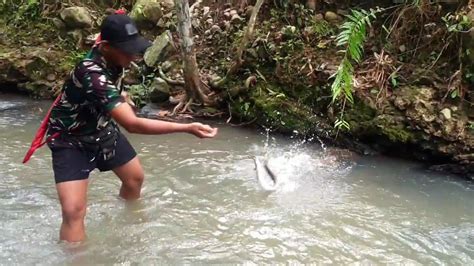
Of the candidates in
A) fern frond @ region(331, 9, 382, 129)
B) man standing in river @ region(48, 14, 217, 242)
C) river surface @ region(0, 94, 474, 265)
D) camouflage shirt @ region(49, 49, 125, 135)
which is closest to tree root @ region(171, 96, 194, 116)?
river surface @ region(0, 94, 474, 265)

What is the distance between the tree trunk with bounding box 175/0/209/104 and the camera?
20.9 feet

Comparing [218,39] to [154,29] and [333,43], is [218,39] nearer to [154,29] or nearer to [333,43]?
[154,29]

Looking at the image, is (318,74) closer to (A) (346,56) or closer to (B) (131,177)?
(A) (346,56)

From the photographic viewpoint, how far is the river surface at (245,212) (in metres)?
3.59

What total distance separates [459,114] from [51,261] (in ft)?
12.8

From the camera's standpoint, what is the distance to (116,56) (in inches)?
124

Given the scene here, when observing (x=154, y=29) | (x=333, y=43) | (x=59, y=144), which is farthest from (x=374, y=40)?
(x=59, y=144)

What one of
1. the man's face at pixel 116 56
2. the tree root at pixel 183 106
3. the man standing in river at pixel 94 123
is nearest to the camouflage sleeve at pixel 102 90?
the man standing in river at pixel 94 123

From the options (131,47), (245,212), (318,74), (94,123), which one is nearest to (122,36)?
(131,47)

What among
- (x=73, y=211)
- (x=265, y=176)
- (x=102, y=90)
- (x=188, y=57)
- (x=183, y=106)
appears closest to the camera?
(x=102, y=90)

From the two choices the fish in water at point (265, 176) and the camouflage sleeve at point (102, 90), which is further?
the fish in water at point (265, 176)

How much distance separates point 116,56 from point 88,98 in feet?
0.96

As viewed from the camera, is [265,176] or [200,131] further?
[265,176]

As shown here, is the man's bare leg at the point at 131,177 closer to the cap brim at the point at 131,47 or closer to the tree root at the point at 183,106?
the cap brim at the point at 131,47
